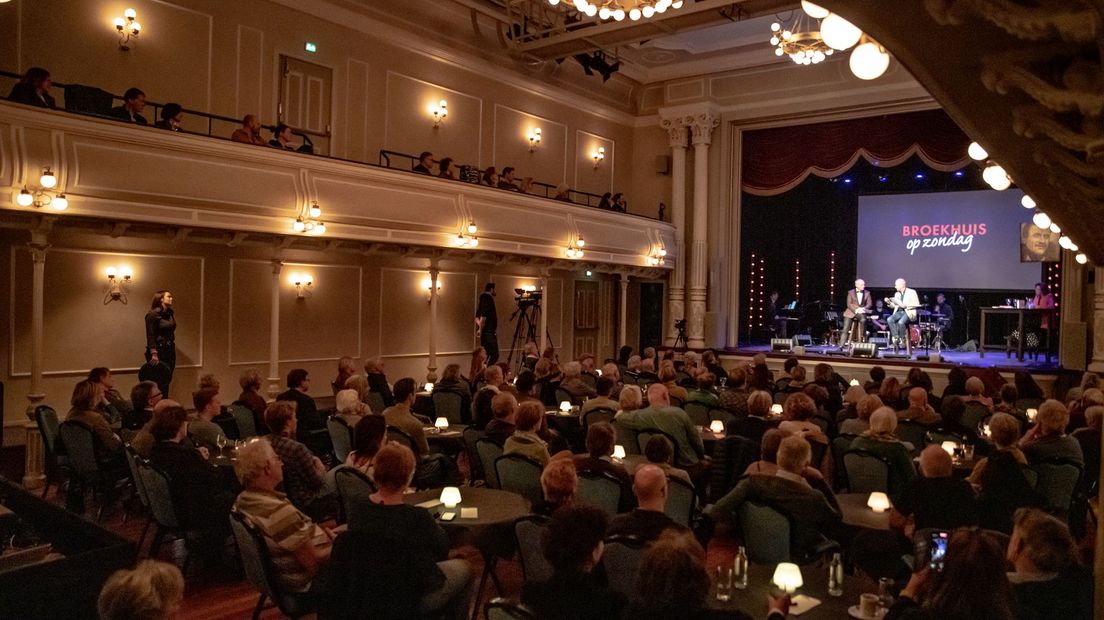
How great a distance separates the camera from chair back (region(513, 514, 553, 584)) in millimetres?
3754

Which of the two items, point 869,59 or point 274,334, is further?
point 274,334

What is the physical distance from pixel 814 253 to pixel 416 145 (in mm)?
10868

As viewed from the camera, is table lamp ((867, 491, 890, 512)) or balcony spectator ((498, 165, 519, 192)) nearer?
table lamp ((867, 491, 890, 512))

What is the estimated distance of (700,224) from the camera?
1816 centimetres

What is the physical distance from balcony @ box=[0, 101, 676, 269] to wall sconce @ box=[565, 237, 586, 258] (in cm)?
7

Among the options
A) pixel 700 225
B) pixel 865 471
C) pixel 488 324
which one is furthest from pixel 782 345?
pixel 865 471

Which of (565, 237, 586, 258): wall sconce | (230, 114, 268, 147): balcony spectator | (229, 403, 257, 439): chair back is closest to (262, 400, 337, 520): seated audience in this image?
(229, 403, 257, 439): chair back

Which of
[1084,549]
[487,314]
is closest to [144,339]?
[487,314]

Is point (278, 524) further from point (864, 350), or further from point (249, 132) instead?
point (864, 350)

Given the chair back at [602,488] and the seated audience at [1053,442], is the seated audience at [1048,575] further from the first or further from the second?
the seated audience at [1053,442]

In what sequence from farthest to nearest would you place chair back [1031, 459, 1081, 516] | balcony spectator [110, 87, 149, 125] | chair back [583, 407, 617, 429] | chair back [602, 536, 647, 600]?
balcony spectator [110, 87, 149, 125] → chair back [583, 407, 617, 429] → chair back [1031, 459, 1081, 516] → chair back [602, 536, 647, 600]

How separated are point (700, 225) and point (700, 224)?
0.02 m

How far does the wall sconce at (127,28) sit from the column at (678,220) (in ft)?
38.0

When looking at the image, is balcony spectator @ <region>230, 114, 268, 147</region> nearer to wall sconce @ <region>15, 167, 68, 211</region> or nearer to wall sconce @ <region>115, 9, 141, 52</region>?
wall sconce @ <region>115, 9, 141, 52</region>
